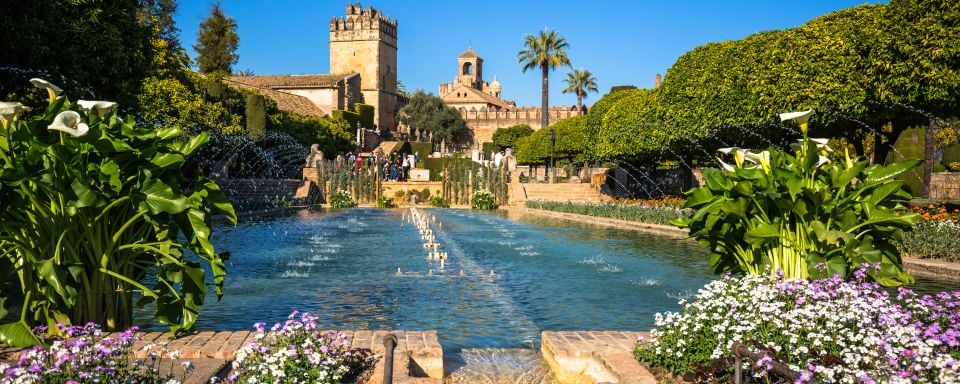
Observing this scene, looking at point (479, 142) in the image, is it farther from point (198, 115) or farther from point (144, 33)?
point (144, 33)

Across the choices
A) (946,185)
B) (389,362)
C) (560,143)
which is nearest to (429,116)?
(560,143)

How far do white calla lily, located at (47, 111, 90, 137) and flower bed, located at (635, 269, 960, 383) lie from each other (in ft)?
12.2

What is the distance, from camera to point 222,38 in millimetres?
58125

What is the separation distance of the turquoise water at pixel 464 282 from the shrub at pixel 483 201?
13.2 metres

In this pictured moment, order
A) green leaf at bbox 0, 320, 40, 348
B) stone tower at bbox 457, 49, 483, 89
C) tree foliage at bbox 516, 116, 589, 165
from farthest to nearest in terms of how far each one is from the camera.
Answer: stone tower at bbox 457, 49, 483, 89 → tree foliage at bbox 516, 116, 589, 165 → green leaf at bbox 0, 320, 40, 348

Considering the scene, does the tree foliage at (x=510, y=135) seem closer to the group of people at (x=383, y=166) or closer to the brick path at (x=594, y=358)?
the group of people at (x=383, y=166)

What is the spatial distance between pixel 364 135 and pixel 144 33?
5070cm

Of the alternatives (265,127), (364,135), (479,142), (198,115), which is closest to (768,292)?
(198,115)

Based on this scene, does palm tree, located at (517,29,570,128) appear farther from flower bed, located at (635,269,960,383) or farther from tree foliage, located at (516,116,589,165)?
flower bed, located at (635,269,960,383)

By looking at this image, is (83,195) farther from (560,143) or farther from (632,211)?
(560,143)

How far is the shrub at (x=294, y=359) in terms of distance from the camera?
12.6 feet

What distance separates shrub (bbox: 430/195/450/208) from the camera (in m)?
32.0

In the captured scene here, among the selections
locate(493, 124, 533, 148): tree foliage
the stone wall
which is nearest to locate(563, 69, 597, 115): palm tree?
locate(493, 124, 533, 148): tree foliage

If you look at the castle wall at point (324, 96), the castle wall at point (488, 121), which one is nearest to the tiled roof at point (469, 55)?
the castle wall at point (488, 121)
